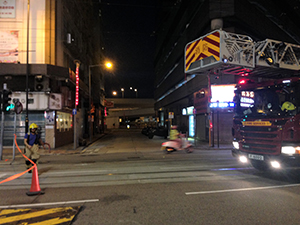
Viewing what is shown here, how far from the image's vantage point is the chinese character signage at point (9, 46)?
17156mm

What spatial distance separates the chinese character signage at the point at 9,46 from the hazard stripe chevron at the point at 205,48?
15371 millimetres

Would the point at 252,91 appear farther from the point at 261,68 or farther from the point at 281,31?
the point at 281,31

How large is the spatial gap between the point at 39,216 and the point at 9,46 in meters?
17.6

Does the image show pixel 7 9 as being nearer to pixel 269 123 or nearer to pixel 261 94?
pixel 261 94

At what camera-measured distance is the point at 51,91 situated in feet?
56.3

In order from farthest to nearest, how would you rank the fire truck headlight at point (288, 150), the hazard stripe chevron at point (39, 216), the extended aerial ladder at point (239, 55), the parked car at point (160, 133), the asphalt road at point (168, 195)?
the parked car at point (160, 133), the extended aerial ladder at point (239, 55), the fire truck headlight at point (288, 150), the asphalt road at point (168, 195), the hazard stripe chevron at point (39, 216)

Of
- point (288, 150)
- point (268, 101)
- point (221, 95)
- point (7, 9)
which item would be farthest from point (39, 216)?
point (7, 9)

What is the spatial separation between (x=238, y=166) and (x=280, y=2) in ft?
69.9

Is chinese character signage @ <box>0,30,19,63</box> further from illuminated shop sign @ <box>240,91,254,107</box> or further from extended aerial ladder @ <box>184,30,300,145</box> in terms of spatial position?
illuminated shop sign @ <box>240,91,254,107</box>

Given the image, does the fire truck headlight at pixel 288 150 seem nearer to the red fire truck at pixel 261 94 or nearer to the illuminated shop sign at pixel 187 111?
the red fire truck at pixel 261 94

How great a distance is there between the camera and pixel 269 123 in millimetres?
6453

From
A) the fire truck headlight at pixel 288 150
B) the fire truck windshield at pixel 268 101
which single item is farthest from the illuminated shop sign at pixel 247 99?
the fire truck headlight at pixel 288 150

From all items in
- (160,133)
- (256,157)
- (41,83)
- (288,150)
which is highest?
(41,83)

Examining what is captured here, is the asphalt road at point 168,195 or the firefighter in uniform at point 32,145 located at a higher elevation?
the firefighter in uniform at point 32,145
